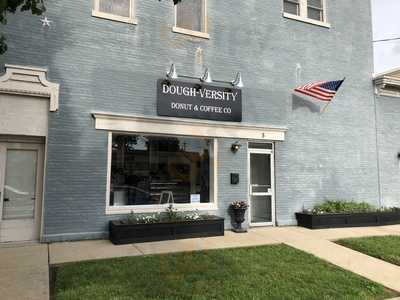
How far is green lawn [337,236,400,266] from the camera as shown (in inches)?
291

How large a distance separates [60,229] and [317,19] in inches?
403

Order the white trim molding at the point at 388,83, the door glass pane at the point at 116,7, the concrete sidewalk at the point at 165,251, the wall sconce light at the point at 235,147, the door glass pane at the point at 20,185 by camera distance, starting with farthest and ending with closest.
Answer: the white trim molding at the point at 388,83 → the wall sconce light at the point at 235,147 → the door glass pane at the point at 116,7 → the door glass pane at the point at 20,185 → the concrete sidewalk at the point at 165,251

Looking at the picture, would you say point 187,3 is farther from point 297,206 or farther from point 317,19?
point 297,206

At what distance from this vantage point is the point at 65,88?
8.63m

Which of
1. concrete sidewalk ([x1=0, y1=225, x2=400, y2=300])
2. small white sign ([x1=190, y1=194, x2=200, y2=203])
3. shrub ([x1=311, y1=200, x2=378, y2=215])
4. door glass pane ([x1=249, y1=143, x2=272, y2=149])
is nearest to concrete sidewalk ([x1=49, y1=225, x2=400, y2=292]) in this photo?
concrete sidewalk ([x1=0, y1=225, x2=400, y2=300])

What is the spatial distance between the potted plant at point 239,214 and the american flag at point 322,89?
403 centimetres

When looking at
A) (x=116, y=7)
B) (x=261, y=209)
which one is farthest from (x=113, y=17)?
(x=261, y=209)

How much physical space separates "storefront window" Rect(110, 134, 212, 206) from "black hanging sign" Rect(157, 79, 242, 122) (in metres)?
0.73

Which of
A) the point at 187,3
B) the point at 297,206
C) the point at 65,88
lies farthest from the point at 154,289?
the point at 187,3

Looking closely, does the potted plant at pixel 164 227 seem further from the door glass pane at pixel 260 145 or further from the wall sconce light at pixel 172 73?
the wall sconce light at pixel 172 73

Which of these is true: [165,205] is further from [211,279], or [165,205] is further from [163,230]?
[211,279]

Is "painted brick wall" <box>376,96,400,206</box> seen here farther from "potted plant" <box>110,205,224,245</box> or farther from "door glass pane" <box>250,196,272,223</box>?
"potted plant" <box>110,205,224,245</box>

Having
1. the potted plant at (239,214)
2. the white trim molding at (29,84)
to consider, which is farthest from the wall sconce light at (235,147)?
the white trim molding at (29,84)

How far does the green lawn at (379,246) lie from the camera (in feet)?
24.3
